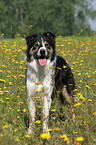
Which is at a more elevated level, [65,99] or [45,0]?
[45,0]

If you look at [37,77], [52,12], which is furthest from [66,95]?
[52,12]

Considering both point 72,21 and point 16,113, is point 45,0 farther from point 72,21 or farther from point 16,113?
point 16,113

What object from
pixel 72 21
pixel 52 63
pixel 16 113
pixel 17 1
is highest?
pixel 17 1

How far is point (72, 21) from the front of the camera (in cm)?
3072

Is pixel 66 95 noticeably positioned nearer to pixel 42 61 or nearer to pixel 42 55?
pixel 42 61

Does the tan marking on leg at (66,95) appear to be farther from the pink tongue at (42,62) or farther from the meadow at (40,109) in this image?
the pink tongue at (42,62)

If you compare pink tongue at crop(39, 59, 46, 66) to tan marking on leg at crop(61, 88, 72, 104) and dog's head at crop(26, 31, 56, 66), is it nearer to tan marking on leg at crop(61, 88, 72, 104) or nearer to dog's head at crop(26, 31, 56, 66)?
dog's head at crop(26, 31, 56, 66)

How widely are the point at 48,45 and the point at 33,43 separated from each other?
25cm

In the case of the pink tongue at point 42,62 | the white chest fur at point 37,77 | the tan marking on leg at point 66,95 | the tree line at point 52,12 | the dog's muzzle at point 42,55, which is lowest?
the tan marking on leg at point 66,95

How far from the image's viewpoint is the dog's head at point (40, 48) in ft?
9.25

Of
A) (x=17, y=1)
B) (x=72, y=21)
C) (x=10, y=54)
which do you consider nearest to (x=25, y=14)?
(x=17, y=1)

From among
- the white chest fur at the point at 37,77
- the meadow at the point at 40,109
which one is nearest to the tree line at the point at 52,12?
the meadow at the point at 40,109

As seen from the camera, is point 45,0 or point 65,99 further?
point 45,0

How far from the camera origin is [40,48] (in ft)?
8.98
